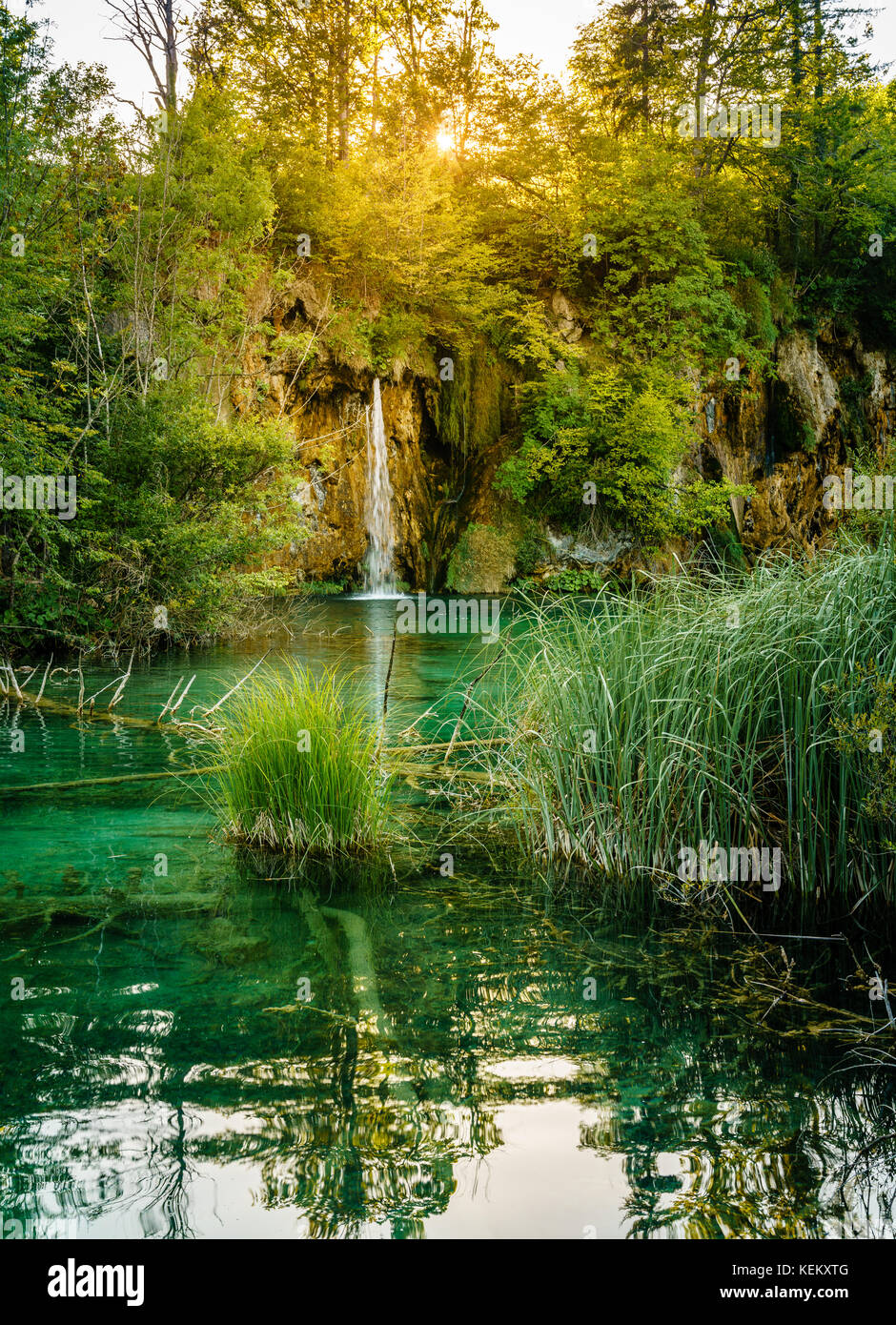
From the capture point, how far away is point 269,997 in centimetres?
362

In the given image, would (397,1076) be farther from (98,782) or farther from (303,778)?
(98,782)

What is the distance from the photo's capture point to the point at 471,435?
22281 mm

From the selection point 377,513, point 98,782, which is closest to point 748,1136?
point 98,782

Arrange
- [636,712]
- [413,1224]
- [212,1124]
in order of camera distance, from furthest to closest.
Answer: [636,712]
[212,1124]
[413,1224]

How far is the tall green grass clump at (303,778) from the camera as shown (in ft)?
16.1

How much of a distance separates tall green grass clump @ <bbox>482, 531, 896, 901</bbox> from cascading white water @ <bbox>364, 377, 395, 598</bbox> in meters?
15.9

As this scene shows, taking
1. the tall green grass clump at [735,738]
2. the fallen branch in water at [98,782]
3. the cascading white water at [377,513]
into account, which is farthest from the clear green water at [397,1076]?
the cascading white water at [377,513]

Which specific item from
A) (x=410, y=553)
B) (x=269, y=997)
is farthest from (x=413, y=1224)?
(x=410, y=553)

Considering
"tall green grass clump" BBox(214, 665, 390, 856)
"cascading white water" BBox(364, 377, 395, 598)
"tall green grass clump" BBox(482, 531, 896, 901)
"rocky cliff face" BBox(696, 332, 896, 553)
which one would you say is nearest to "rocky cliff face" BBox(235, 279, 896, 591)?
"rocky cliff face" BBox(696, 332, 896, 553)

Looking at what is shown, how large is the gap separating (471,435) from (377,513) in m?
3.14

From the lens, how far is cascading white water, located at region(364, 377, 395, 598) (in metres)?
20.7

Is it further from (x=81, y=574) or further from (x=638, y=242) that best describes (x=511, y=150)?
(x=81, y=574)
